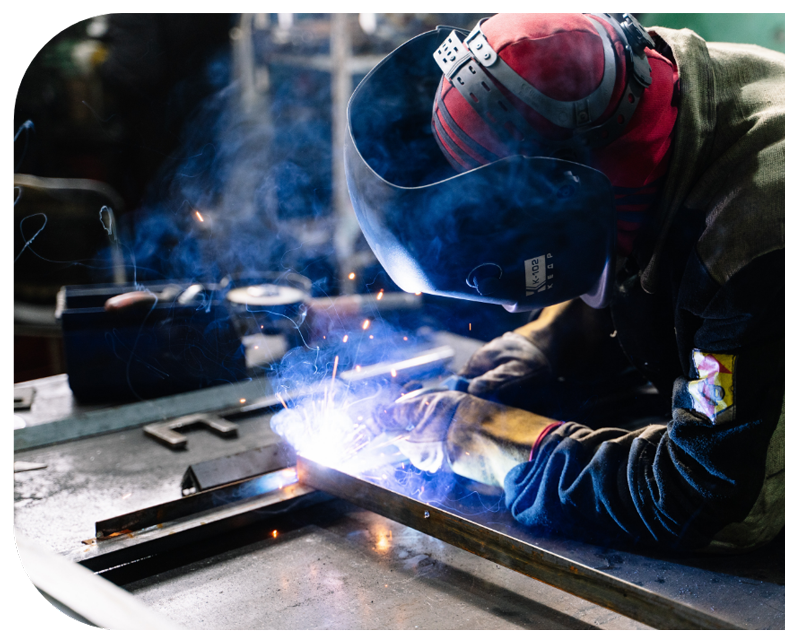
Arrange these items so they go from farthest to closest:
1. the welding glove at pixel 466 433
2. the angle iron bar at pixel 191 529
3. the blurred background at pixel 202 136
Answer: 1. the blurred background at pixel 202 136
2. the welding glove at pixel 466 433
3. the angle iron bar at pixel 191 529

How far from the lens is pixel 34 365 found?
448 centimetres

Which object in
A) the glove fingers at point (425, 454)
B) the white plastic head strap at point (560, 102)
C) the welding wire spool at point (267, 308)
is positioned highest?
the white plastic head strap at point (560, 102)

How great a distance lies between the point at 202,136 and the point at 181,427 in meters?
3.21

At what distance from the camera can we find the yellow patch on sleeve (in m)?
1.24

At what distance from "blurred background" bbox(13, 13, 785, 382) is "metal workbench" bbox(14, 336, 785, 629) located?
265 cm

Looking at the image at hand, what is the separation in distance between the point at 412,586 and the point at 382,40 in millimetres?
4378

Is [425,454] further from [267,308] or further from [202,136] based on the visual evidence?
[202,136]

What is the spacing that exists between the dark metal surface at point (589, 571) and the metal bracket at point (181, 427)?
678 millimetres

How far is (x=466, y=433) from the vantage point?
1632 mm

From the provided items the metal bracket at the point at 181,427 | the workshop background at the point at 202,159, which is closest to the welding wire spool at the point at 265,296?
the workshop background at the point at 202,159

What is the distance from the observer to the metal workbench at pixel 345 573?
1211 millimetres

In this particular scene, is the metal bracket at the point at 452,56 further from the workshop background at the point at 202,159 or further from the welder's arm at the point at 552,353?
the workshop background at the point at 202,159

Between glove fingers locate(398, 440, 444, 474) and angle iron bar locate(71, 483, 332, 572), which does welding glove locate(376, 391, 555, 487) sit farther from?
angle iron bar locate(71, 483, 332, 572)

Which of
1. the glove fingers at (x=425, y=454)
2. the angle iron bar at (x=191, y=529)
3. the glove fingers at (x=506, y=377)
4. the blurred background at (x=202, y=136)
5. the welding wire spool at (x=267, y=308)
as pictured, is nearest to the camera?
the angle iron bar at (x=191, y=529)
